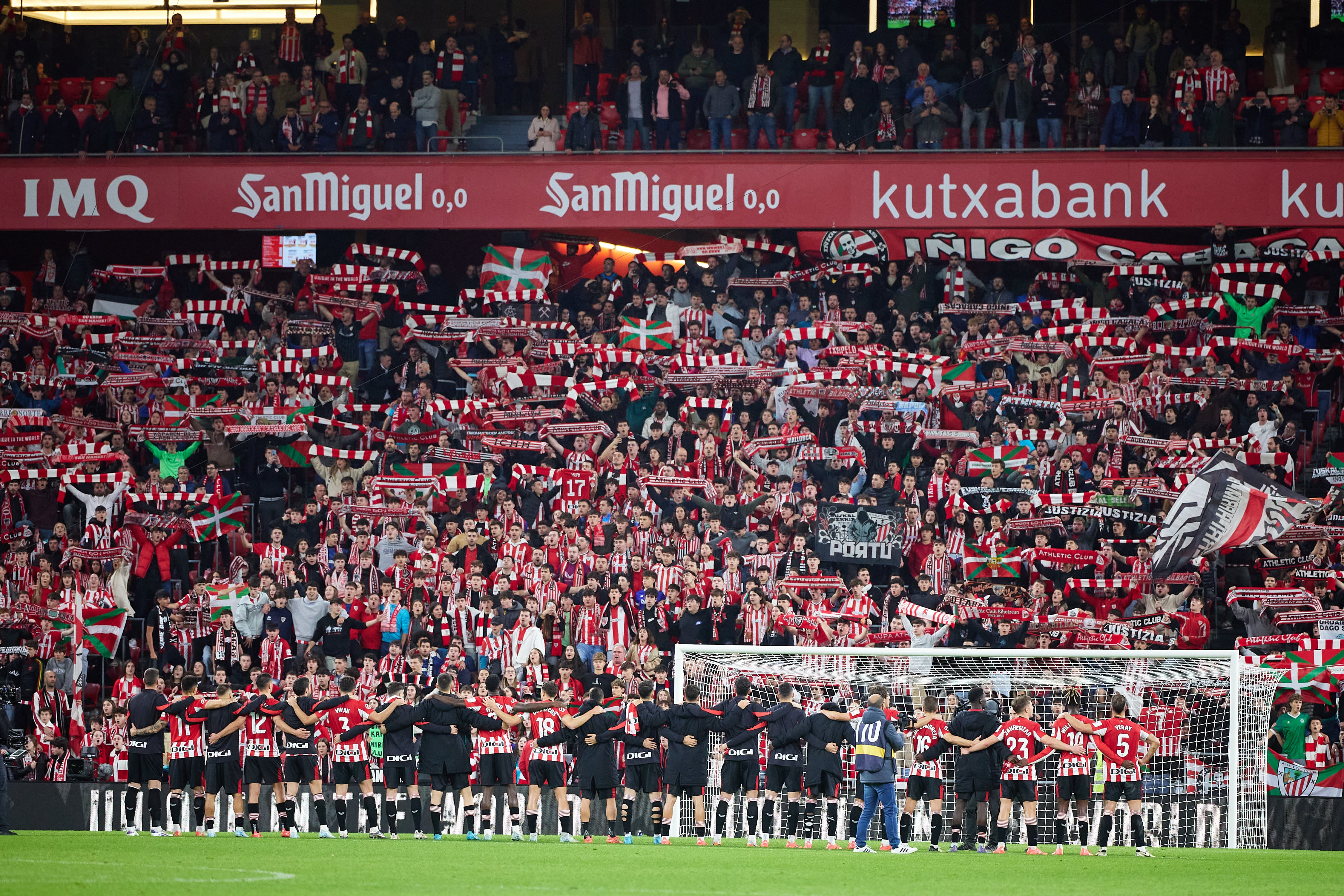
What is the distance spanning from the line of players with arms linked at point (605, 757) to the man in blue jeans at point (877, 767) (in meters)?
0.03

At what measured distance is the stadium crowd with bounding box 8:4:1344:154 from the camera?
21.1m

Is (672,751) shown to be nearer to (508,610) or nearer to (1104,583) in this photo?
(508,610)

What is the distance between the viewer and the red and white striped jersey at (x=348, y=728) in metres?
14.6

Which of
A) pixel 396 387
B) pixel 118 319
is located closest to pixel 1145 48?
pixel 396 387

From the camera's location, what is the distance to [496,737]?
14.6 meters

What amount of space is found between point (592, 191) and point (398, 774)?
930 cm

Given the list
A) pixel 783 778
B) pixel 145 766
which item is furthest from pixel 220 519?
pixel 783 778

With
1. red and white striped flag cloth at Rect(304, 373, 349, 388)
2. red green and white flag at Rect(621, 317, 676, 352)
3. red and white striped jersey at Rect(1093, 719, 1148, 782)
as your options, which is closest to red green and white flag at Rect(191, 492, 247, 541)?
red and white striped flag cloth at Rect(304, 373, 349, 388)

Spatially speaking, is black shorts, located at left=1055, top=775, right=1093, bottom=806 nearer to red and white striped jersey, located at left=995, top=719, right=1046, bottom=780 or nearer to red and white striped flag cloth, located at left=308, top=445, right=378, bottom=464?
red and white striped jersey, located at left=995, top=719, right=1046, bottom=780

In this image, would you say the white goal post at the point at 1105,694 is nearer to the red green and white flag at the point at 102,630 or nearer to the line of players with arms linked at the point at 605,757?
the line of players with arms linked at the point at 605,757

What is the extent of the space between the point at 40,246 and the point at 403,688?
13.5 meters

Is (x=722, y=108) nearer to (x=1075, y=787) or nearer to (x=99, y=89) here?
(x=99, y=89)

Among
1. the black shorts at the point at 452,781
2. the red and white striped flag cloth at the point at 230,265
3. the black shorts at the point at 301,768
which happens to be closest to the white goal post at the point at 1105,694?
the black shorts at the point at 452,781

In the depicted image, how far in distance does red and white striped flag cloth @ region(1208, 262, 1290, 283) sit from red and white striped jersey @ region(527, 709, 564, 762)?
1169 cm
